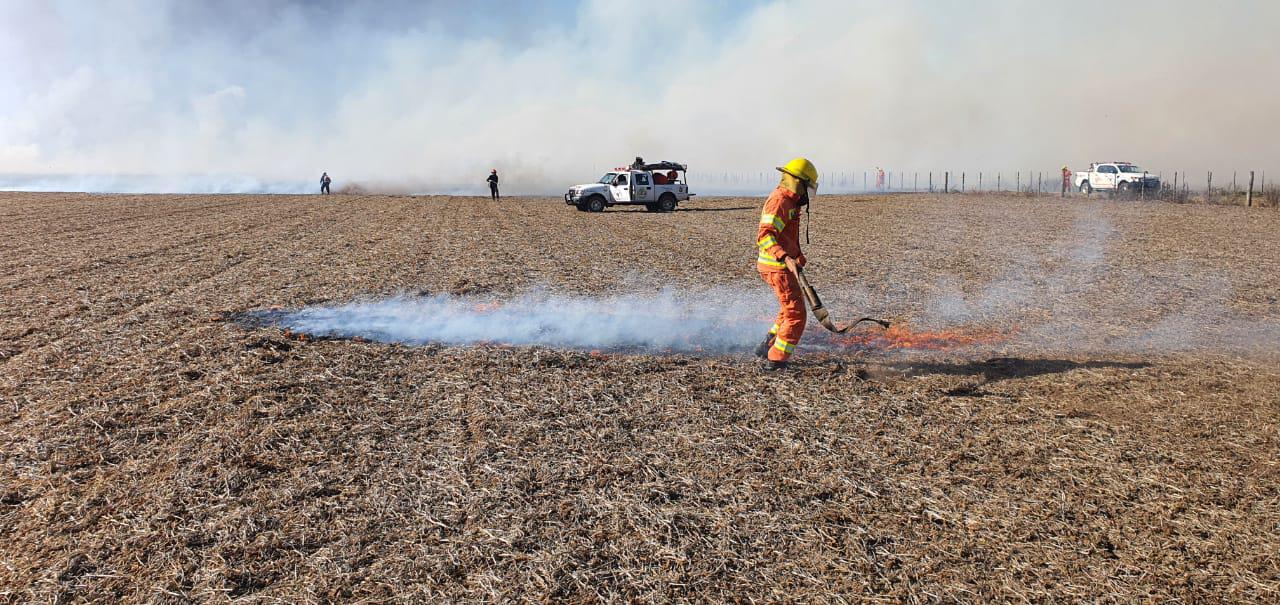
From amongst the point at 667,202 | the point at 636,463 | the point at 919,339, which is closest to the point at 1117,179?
the point at 667,202

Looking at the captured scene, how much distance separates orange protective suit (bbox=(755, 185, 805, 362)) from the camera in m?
6.54

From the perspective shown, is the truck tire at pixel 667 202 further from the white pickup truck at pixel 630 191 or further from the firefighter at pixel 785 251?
the firefighter at pixel 785 251

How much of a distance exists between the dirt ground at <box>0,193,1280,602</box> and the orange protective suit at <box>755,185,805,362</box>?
1.13ft

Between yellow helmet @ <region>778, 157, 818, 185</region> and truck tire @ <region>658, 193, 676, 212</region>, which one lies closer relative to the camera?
yellow helmet @ <region>778, 157, 818, 185</region>

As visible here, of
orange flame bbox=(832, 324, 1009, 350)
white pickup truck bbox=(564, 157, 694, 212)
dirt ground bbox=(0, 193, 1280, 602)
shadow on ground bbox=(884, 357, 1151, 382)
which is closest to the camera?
dirt ground bbox=(0, 193, 1280, 602)

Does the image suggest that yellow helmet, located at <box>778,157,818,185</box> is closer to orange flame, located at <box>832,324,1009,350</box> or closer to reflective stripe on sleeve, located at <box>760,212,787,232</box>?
reflective stripe on sleeve, located at <box>760,212,787,232</box>

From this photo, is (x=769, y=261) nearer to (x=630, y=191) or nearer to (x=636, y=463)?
(x=636, y=463)

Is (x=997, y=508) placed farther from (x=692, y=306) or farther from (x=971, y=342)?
(x=692, y=306)

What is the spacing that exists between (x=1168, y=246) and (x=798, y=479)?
52.3 feet

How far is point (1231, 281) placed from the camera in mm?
11461

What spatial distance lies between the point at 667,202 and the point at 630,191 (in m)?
1.91

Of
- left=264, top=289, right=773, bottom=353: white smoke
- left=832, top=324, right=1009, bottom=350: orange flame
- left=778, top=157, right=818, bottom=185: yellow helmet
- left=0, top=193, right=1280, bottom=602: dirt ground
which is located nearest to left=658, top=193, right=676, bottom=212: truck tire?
left=264, top=289, right=773, bottom=353: white smoke

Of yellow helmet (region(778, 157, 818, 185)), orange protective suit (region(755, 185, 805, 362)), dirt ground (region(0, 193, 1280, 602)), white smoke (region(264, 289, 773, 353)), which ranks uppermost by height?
yellow helmet (region(778, 157, 818, 185))

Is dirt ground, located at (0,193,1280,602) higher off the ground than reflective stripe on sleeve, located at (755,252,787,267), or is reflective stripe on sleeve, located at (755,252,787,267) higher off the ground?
reflective stripe on sleeve, located at (755,252,787,267)
